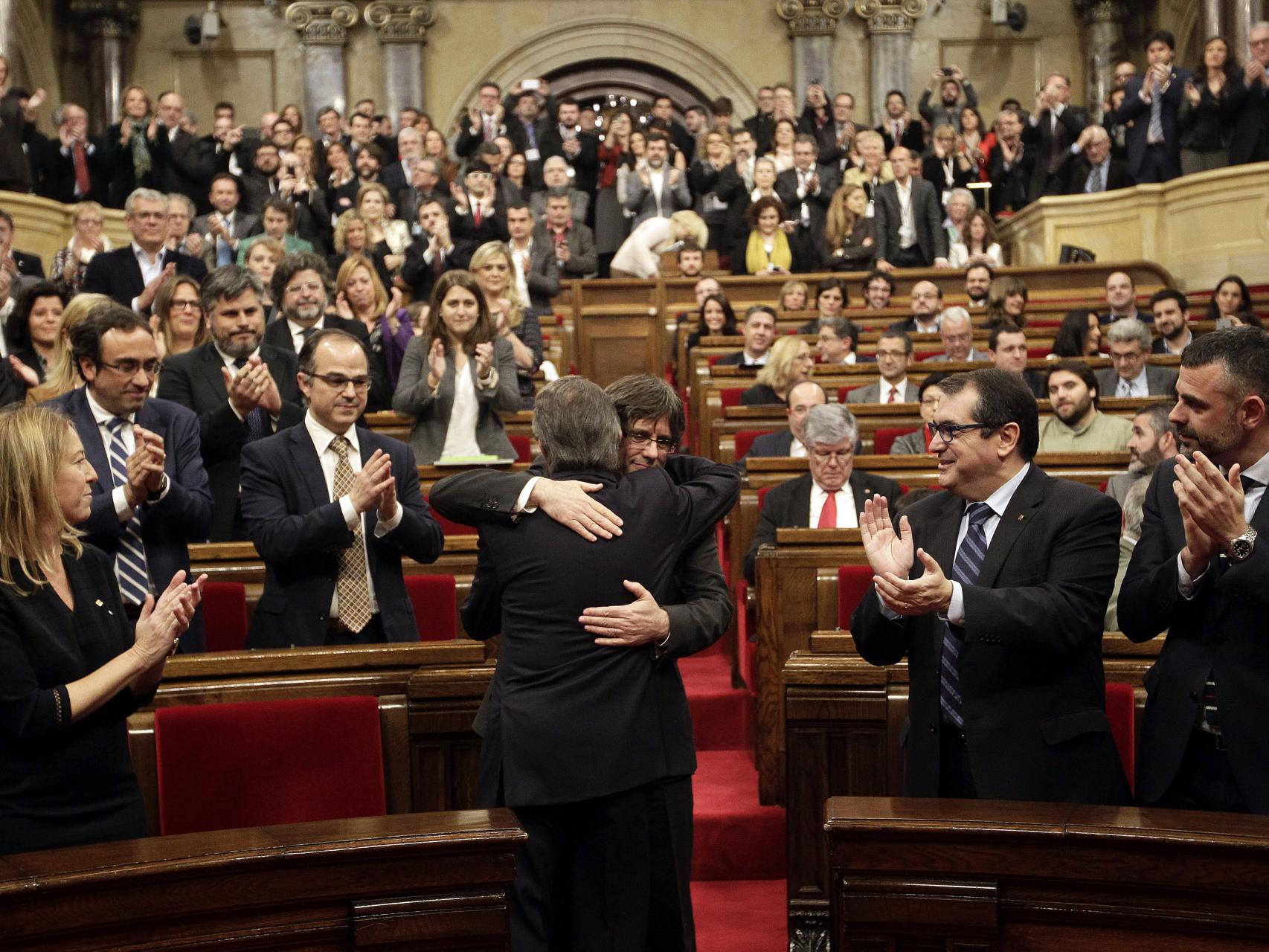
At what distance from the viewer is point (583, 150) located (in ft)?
35.4

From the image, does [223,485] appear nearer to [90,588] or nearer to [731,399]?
[90,588]

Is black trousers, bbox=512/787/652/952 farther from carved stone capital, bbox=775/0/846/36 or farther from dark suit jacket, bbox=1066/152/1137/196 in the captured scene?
carved stone capital, bbox=775/0/846/36

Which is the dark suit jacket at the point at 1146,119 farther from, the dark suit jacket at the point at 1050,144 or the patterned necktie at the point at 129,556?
the patterned necktie at the point at 129,556

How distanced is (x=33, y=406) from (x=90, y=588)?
310 mm

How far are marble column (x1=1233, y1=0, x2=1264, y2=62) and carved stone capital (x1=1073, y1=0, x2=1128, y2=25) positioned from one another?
7.05 feet

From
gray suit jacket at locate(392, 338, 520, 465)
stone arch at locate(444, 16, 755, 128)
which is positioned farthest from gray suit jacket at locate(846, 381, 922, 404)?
stone arch at locate(444, 16, 755, 128)

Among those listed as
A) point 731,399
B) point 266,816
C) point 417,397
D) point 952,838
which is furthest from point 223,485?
point 731,399

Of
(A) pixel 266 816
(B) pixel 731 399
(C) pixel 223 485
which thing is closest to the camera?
(A) pixel 266 816

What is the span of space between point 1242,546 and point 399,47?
13331 millimetres

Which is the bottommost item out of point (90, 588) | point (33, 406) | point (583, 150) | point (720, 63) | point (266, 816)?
point (266, 816)

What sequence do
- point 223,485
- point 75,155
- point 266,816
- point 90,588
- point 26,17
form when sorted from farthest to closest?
1. point 26,17
2. point 75,155
3. point 223,485
4. point 266,816
5. point 90,588

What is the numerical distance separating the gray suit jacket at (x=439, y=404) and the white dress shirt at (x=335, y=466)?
1463mm

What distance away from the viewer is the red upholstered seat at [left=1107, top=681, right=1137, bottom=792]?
8.96ft

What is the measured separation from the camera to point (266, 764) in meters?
2.60
